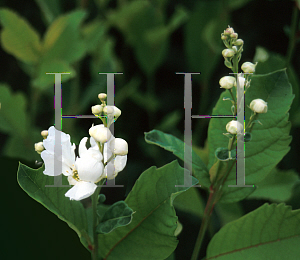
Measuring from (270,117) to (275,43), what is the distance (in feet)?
2.68

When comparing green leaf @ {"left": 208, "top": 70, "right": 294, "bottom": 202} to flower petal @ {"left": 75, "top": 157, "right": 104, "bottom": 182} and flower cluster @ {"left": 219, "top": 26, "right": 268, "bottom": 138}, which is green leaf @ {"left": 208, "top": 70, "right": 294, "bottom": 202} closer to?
flower cluster @ {"left": 219, "top": 26, "right": 268, "bottom": 138}

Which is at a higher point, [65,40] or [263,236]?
[65,40]

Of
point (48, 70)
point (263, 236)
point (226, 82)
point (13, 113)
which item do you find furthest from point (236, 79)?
point (13, 113)

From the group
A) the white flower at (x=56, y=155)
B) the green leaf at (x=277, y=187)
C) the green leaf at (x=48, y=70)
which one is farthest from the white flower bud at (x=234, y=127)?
the green leaf at (x=48, y=70)

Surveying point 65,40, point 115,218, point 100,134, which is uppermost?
point 65,40

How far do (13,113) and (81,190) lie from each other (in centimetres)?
72

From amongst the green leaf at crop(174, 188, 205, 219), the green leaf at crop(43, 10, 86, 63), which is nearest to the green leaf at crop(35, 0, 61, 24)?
the green leaf at crop(43, 10, 86, 63)

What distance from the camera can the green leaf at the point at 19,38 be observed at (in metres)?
1.09

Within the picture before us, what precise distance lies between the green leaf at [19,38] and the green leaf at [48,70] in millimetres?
49

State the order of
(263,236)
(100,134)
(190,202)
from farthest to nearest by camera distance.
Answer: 1. (190,202)
2. (263,236)
3. (100,134)

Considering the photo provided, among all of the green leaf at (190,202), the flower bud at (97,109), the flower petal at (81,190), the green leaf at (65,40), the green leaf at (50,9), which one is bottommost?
the green leaf at (190,202)

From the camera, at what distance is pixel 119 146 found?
51 centimetres

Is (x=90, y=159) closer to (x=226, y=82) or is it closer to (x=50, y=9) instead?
(x=226, y=82)

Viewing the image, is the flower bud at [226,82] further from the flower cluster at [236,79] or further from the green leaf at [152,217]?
the green leaf at [152,217]
